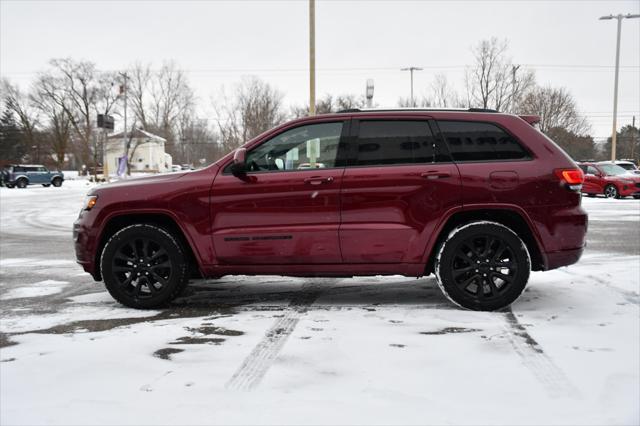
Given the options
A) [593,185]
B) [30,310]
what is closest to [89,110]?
[593,185]

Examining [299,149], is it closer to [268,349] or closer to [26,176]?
[268,349]

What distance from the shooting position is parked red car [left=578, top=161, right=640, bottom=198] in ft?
66.6

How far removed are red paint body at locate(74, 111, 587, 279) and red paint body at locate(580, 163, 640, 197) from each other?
1754 centimetres

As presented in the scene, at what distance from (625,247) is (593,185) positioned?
1487 cm

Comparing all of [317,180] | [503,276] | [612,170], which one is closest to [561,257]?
[503,276]

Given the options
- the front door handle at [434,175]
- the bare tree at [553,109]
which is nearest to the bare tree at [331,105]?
the bare tree at [553,109]

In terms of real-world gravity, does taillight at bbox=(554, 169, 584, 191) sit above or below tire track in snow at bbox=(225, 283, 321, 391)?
above

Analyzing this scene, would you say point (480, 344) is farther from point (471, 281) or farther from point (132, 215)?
point (132, 215)

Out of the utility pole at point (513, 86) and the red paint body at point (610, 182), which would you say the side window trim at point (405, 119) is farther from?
the utility pole at point (513, 86)

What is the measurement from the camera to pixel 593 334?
12.5ft

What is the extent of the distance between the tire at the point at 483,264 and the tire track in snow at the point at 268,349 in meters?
1.28

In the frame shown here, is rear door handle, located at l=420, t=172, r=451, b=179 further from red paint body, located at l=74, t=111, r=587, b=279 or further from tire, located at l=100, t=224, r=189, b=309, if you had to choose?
tire, located at l=100, t=224, r=189, b=309

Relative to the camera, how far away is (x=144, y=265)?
15.1 ft

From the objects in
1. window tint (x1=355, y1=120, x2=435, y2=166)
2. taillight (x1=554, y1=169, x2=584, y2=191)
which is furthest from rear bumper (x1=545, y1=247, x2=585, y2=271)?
window tint (x1=355, y1=120, x2=435, y2=166)
